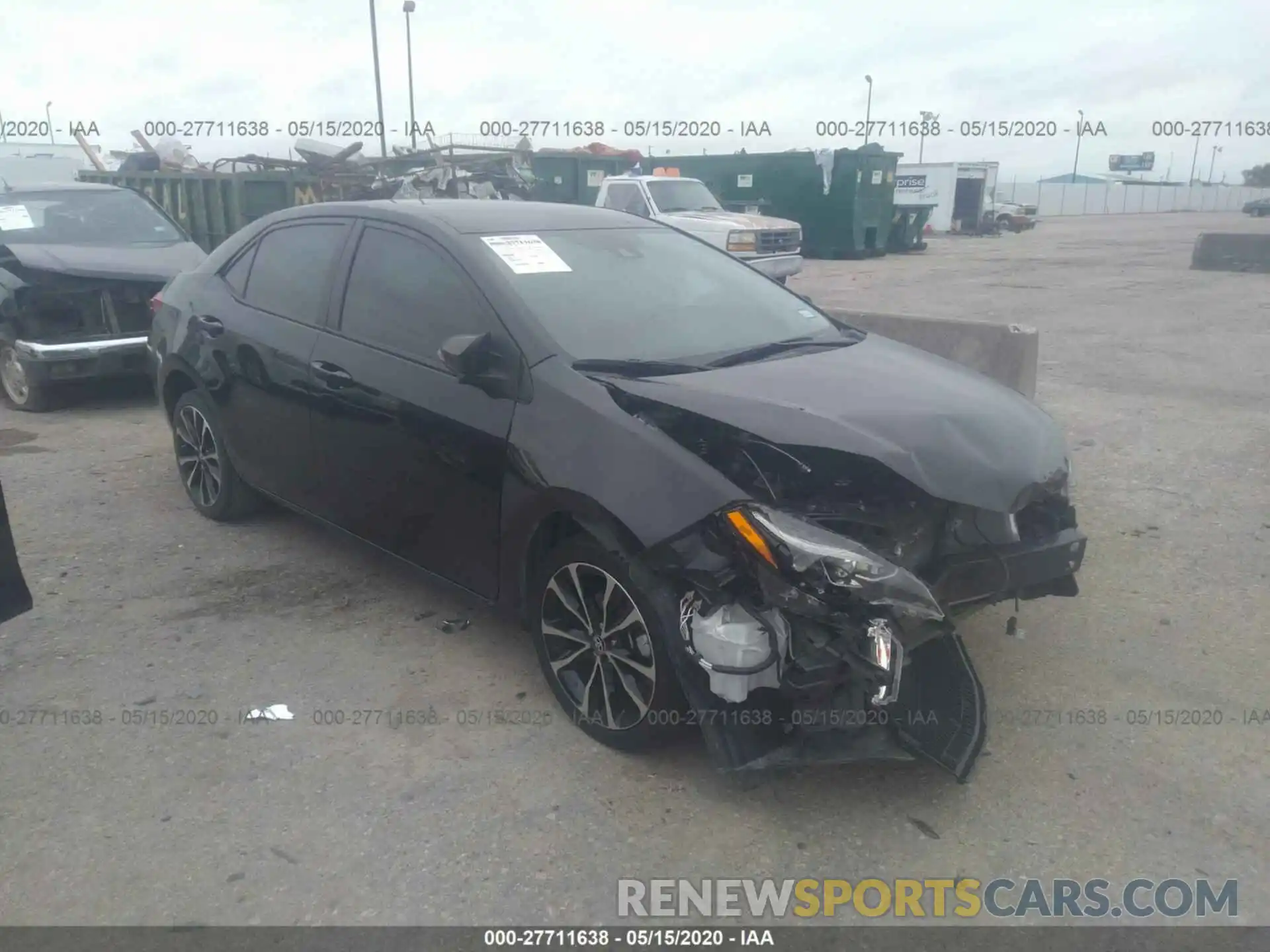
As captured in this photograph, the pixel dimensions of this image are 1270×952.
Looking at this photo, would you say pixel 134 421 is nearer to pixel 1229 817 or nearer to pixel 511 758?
pixel 511 758

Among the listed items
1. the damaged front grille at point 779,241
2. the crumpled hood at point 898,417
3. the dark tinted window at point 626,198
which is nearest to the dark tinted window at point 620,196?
the dark tinted window at point 626,198

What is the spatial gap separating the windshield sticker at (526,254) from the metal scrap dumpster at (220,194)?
973cm

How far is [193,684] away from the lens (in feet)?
12.4

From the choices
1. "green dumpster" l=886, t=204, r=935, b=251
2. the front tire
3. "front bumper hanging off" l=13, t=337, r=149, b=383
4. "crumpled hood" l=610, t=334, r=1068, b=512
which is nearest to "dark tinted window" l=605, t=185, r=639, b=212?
"front bumper hanging off" l=13, t=337, r=149, b=383

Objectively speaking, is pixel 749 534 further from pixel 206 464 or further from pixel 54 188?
pixel 54 188

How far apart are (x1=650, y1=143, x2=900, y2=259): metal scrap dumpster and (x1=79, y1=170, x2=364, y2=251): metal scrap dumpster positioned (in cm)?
1252

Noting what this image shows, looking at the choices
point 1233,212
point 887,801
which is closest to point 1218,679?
point 887,801

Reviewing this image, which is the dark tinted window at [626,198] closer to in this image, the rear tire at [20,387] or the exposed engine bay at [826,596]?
the rear tire at [20,387]

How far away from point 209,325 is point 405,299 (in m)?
1.54

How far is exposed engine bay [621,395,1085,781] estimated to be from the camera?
2801 millimetres

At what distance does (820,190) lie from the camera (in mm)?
24328

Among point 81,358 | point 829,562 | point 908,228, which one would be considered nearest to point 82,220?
point 81,358

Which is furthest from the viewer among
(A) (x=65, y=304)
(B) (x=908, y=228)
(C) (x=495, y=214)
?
(B) (x=908, y=228)

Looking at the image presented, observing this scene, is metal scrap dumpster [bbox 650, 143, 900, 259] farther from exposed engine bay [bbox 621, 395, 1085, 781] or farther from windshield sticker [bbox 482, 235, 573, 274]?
exposed engine bay [bbox 621, 395, 1085, 781]
